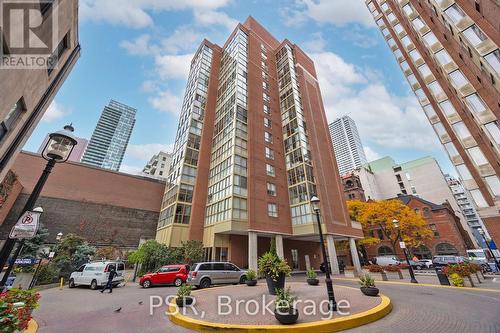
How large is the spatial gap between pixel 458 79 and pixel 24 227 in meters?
21.9

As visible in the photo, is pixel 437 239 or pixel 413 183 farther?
pixel 413 183

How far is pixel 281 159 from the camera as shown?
3478 cm

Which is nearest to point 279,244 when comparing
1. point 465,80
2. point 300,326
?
point 300,326

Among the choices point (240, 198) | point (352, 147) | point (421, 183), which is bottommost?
point (240, 198)

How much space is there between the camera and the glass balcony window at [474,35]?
9106 millimetres

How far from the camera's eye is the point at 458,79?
13914mm

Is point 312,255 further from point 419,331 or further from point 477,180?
point 419,331

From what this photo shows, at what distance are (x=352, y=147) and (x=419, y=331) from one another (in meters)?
178

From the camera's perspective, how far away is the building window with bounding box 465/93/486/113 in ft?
38.5

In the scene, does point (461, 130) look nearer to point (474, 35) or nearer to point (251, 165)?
point (474, 35)

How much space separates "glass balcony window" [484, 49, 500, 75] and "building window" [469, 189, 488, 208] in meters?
10.1

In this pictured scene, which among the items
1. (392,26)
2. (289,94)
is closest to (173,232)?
(289,94)

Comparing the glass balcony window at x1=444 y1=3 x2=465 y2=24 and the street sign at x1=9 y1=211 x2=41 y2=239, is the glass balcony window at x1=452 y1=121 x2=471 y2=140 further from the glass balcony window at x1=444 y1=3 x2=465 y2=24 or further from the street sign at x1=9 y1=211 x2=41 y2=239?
the street sign at x1=9 y1=211 x2=41 y2=239

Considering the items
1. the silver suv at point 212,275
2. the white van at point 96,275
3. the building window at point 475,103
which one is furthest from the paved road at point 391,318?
the building window at point 475,103
